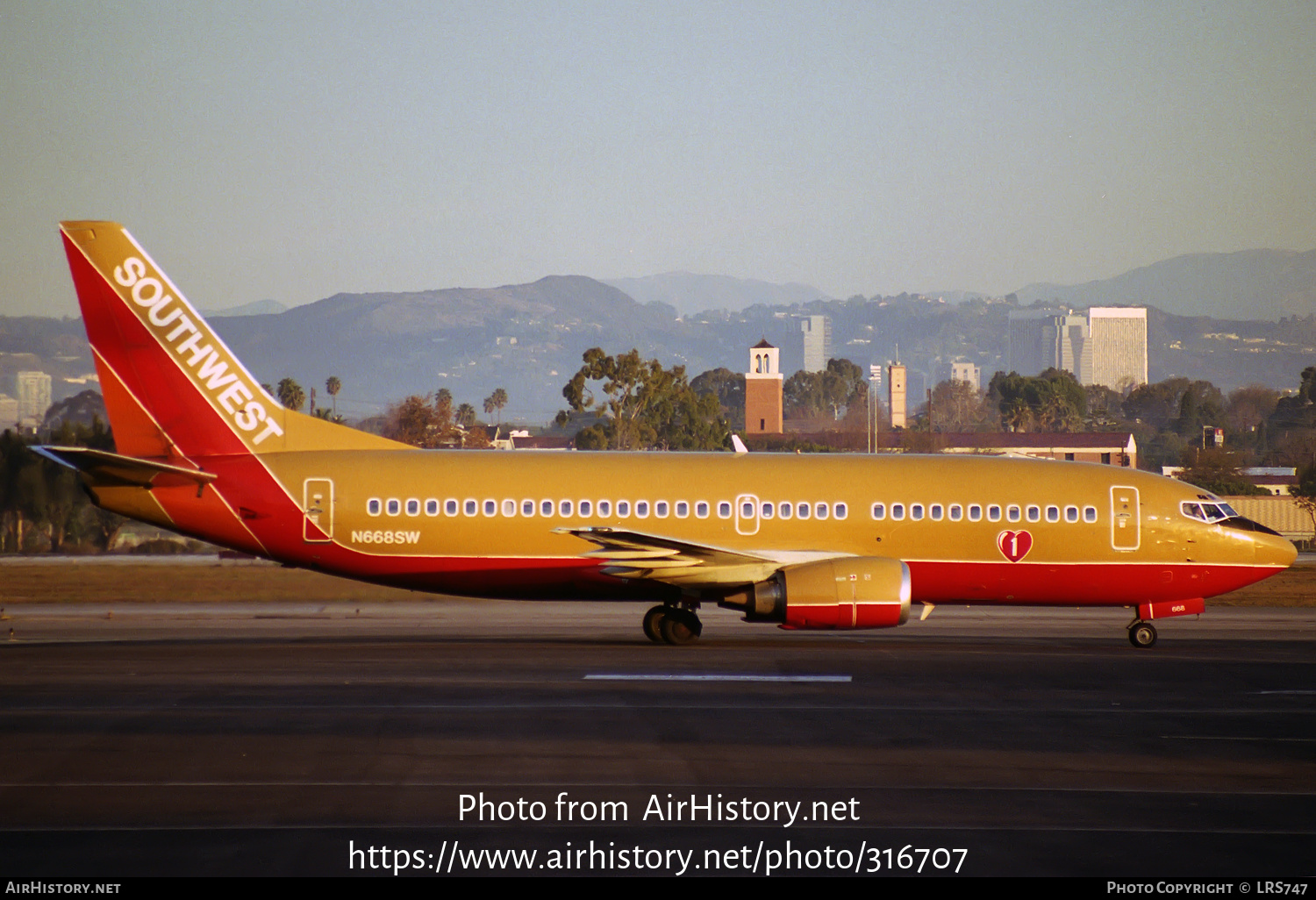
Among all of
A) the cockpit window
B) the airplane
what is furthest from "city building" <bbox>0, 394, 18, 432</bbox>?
the cockpit window

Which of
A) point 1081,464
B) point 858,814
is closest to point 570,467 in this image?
point 1081,464

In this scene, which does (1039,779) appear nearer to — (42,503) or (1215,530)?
(1215,530)

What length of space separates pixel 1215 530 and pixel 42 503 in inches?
1838

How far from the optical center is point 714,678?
1952 centimetres

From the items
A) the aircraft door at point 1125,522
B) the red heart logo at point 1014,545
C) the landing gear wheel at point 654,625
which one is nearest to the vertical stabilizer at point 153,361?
the landing gear wheel at point 654,625

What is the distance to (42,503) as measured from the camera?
175 ft

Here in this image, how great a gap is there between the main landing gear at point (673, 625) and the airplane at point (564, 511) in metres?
0.04

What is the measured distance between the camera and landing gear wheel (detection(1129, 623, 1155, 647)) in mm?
24828

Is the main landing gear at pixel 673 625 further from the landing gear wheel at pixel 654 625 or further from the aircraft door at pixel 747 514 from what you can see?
the aircraft door at pixel 747 514

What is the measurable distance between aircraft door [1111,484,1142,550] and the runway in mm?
2094

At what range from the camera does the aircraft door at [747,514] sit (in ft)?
78.9

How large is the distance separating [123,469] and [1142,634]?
64.5 feet

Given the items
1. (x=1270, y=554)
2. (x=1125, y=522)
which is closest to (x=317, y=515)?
(x=1125, y=522)

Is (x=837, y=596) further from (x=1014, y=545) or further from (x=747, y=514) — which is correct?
(x=1014, y=545)
